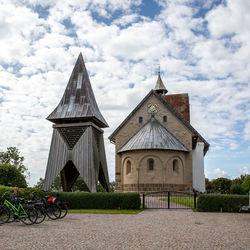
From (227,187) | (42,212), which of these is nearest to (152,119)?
(42,212)

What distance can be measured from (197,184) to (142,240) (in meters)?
28.5

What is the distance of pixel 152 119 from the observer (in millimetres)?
34406

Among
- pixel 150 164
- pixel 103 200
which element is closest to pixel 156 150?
pixel 150 164

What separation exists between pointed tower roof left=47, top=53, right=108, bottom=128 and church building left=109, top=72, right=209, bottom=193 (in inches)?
195

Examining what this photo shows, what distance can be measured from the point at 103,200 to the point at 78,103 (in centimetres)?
1118

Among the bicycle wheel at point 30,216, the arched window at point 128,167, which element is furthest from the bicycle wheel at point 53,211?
the arched window at point 128,167

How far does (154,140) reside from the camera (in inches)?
1215

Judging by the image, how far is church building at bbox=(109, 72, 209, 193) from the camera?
3031cm

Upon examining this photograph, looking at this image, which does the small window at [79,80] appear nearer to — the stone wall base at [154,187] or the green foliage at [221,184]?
the stone wall base at [154,187]

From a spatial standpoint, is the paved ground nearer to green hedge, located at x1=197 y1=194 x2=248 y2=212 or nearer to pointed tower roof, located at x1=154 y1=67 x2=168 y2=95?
green hedge, located at x1=197 y1=194 x2=248 y2=212

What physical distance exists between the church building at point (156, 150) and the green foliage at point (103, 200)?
38.5 feet

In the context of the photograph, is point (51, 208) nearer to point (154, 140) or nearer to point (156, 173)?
point (156, 173)

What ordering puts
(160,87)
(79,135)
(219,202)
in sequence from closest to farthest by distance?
(219,202), (79,135), (160,87)

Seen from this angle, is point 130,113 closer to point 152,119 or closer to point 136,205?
point 152,119
